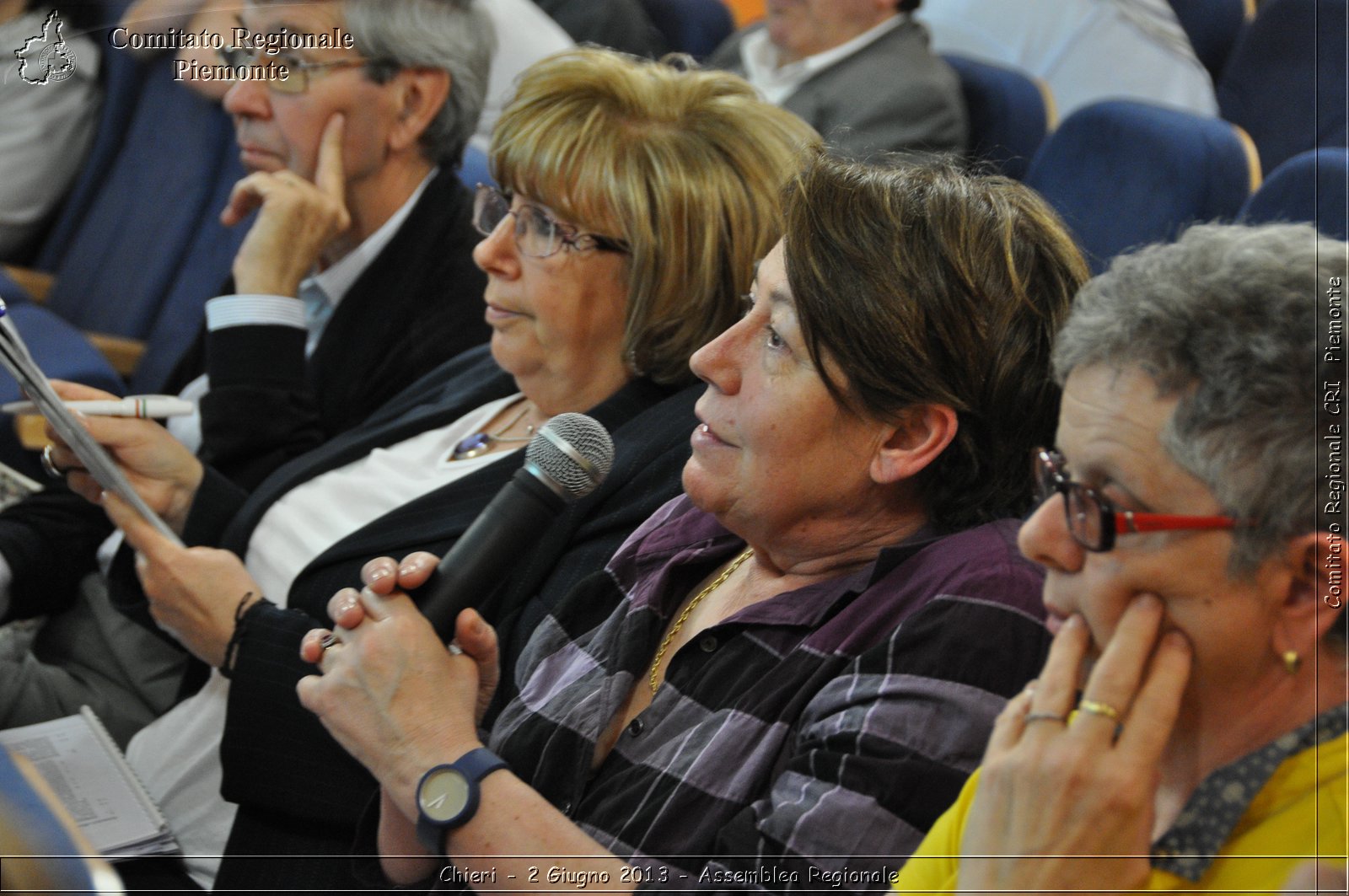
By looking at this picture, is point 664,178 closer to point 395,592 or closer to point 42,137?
point 395,592

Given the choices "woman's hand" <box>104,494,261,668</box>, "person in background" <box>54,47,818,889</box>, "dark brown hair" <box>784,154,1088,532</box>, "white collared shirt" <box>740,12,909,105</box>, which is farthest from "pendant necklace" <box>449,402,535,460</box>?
"white collared shirt" <box>740,12,909,105</box>

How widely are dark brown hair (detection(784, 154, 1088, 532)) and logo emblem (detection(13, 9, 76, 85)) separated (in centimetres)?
140

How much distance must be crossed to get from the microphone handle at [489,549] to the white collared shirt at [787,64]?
69.8 inches

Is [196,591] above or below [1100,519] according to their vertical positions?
below

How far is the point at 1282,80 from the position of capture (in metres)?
2.56

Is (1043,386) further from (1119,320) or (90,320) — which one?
(90,320)

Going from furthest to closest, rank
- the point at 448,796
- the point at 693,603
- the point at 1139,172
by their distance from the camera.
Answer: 1. the point at 1139,172
2. the point at 693,603
3. the point at 448,796

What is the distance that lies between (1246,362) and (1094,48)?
244 cm

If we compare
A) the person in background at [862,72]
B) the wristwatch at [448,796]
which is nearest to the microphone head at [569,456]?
the wristwatch at [448,796]

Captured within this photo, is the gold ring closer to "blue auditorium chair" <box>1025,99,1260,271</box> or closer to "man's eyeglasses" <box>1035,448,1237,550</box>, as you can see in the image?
Result: "man's eyeglasses" <box>1035,448,1237,550</box>

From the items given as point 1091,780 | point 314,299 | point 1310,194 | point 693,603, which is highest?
point 1091,780

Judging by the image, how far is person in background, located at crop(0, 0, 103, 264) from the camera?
7.95 ft

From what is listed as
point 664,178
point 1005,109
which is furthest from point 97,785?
point 1005,109

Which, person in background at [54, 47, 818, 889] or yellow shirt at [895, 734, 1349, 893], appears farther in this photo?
person in background at [54, 47, 818, 889]
